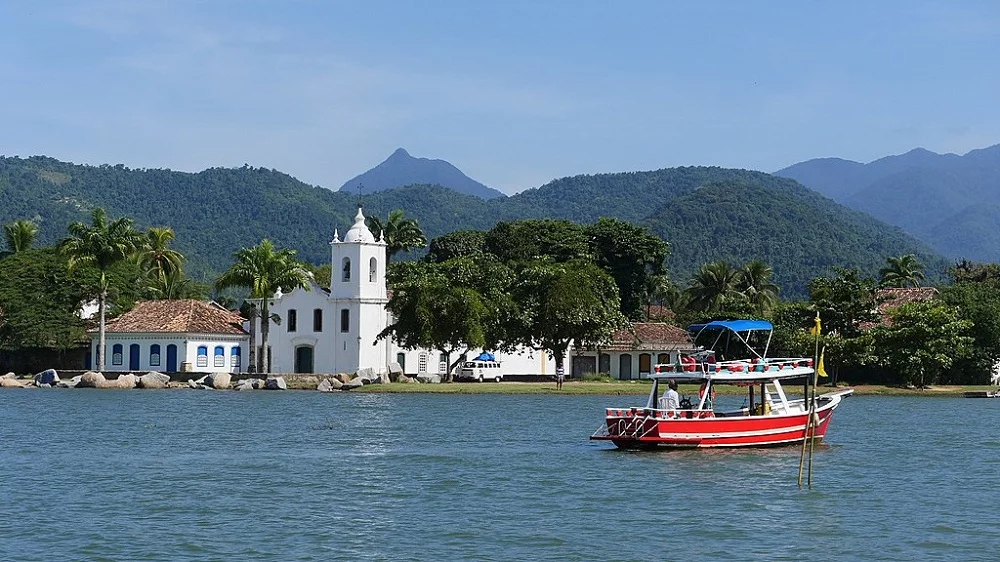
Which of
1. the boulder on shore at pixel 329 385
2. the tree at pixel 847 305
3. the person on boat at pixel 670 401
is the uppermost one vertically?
the tree at pixel 847 305

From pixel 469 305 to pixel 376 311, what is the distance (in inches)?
404

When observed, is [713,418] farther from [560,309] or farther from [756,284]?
[756,284]

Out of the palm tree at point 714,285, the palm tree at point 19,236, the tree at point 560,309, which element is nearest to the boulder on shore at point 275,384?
the tree at point 560,309

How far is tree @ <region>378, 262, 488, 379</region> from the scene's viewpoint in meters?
79.9

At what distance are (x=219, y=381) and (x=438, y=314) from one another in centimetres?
1406

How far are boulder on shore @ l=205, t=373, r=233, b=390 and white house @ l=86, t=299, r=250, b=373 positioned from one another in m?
6.03

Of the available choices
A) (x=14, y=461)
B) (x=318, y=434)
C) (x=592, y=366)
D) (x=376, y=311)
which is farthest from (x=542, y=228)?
(x=14, y=461)

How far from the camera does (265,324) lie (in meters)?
86.2

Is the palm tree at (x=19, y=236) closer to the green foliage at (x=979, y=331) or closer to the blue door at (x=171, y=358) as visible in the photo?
the blue door at (x=171, y=358)

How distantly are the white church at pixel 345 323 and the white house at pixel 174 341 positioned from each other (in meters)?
2.01

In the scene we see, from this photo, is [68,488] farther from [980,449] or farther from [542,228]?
[542,228]

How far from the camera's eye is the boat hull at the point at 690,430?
40531 millimetres

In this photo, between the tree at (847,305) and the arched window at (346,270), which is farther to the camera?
the arched window at (346,270)

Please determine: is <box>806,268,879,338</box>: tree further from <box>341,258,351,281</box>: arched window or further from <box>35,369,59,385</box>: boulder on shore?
<box>35,369,59,385</box>: boulder on shore
